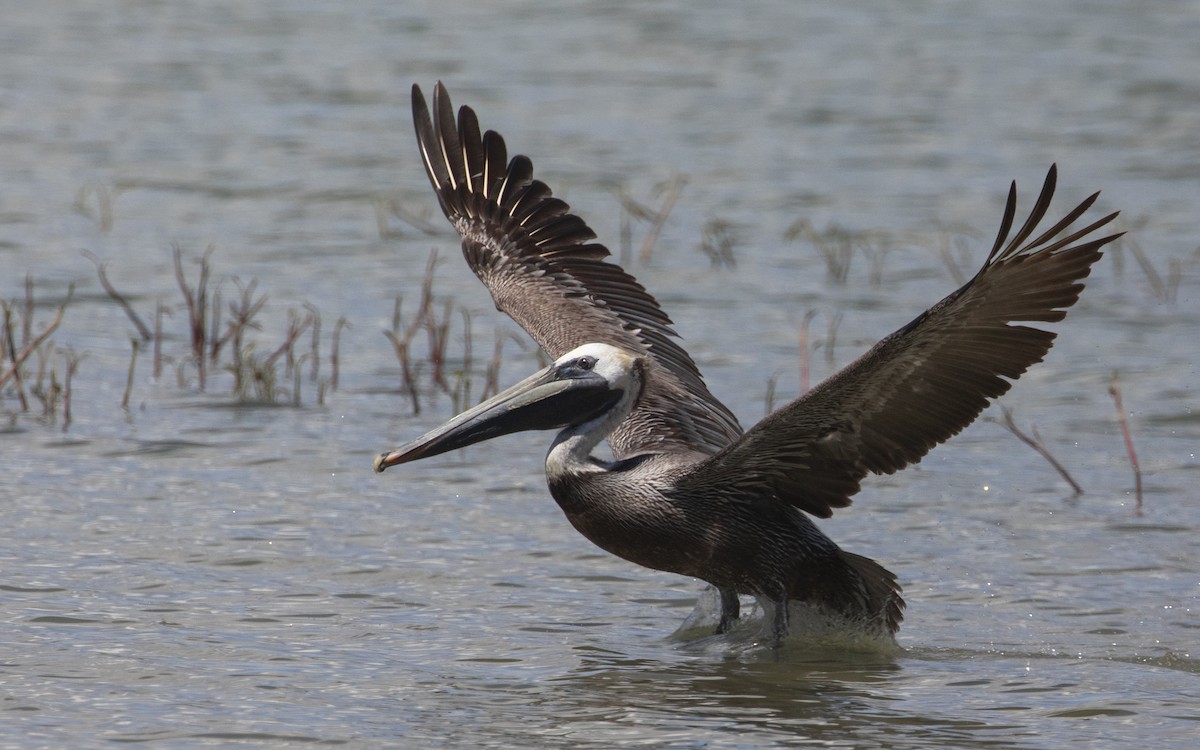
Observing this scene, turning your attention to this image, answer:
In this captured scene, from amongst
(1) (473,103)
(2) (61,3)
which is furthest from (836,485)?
(2) (61,3)

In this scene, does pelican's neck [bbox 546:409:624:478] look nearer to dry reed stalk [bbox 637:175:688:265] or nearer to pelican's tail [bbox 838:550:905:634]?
pelican's tail [bbox 838:550:905:634]

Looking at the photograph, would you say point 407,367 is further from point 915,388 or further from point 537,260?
point 915,388

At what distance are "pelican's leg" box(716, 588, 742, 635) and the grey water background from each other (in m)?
0.10

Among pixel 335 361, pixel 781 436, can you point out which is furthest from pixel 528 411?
pixel 335 361

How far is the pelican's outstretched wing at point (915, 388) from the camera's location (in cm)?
487

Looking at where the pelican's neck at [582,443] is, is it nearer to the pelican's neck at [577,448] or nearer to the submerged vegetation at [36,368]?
the pelican's neck at [577,448]

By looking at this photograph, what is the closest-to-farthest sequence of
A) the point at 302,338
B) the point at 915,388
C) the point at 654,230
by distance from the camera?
the point at 915,388, the point at 302,338, the point at 654,230

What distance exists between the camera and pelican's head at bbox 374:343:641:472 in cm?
546

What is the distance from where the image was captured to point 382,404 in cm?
800

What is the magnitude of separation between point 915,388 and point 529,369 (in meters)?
3.57

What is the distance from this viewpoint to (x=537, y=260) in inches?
270

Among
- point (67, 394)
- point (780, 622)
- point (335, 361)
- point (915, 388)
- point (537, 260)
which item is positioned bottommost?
point (780, 622)

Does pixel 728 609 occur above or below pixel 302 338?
below

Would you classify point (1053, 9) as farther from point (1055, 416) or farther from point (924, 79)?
point (1055, 416)
